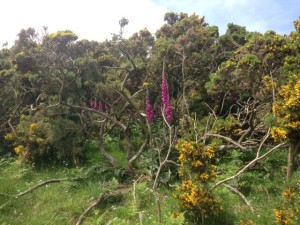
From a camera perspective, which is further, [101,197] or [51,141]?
[51,141]

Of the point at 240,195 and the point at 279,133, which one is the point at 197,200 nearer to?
the point at 240,195

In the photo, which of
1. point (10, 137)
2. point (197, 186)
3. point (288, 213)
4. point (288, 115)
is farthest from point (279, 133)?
point (10, 137)

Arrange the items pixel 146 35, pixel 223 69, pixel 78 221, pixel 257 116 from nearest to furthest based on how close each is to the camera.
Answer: pixel 78 221, pixel 257 116, pixel 223 69, pixel 146 35

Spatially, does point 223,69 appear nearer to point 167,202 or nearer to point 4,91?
point 167,202

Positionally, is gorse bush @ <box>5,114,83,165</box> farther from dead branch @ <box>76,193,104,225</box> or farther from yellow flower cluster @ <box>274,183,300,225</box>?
yellow flower cluster @ <box>274,183,300,225</box>

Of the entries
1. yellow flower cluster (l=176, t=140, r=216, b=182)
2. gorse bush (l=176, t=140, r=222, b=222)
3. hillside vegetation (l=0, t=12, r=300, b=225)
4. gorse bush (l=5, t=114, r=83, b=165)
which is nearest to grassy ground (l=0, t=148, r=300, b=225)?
hillside vegetation (l=0, t=12, r=300, b=225)

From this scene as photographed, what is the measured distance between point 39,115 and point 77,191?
2.91 meters

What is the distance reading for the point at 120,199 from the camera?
5.92 m

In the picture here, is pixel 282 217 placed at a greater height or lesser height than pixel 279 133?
lesser

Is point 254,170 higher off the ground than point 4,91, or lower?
lower

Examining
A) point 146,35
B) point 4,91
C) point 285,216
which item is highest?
point 146,35

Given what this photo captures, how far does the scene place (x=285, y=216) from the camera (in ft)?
12.5

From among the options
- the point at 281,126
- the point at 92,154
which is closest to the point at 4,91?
the point at 92,154

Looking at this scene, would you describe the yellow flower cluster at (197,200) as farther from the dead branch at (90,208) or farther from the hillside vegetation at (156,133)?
the dead branch at (90,208)
